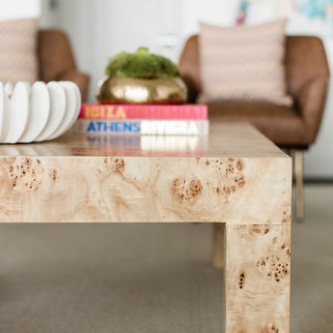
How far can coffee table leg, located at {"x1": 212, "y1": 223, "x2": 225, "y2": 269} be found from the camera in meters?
1.73

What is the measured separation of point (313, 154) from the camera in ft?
12.7

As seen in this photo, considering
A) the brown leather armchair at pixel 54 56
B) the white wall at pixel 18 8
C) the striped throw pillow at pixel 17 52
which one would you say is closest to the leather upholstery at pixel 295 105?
the brown leather armchair at pixel 54 56

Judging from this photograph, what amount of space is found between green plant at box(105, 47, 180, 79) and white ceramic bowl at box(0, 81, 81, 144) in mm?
286

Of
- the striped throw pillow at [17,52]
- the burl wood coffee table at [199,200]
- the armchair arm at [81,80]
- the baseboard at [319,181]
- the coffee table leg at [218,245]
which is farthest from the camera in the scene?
the baseboard at [319,181]

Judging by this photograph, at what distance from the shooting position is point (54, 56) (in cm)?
325

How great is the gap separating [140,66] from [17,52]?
1.72 meters

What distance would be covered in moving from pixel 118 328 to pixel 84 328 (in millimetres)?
75

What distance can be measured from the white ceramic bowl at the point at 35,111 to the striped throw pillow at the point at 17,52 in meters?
1.87

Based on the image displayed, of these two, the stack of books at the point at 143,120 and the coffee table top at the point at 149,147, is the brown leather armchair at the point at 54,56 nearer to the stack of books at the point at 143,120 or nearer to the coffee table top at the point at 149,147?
the stack of books at the point at 143,120

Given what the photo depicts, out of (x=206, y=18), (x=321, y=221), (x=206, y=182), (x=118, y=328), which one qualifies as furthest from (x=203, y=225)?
(x=206, y=18)

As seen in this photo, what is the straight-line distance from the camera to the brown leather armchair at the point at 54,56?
323cm

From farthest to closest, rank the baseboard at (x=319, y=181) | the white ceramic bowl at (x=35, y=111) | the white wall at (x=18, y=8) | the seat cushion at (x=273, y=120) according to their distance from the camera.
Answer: the baseboard at (x=319, y=181) < the white wall at (x=18, y=8) < the seat cushion at (x=273, y=120) < the white ceramic bowl at (x=35, y=111)

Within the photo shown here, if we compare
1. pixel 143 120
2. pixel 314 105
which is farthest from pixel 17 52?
pixel 143 120

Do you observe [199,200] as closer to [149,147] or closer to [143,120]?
[149,147]
